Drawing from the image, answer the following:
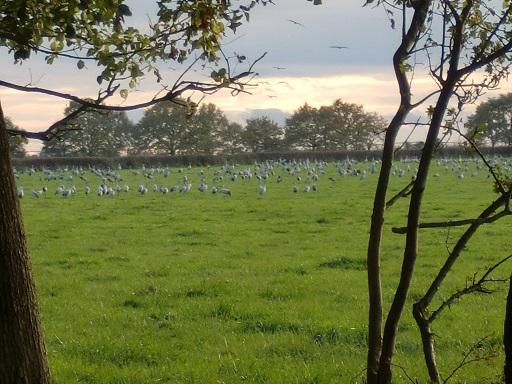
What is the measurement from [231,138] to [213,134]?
2611 millimetres

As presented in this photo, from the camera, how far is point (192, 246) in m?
16.0

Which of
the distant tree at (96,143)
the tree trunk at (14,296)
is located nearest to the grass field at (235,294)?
the tree trunk at (14,296)

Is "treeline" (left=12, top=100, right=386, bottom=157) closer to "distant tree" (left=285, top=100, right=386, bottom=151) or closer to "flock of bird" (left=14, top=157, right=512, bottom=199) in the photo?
"distant tree" (left=285, top=100, right=386, bottom=151)

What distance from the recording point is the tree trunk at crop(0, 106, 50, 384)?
405 cm

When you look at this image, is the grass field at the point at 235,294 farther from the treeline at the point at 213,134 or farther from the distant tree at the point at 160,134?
the distant tree at the point at 160,134

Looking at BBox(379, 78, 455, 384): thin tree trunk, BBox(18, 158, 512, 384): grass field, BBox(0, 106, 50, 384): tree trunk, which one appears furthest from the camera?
BBox(18, 158, 512, 384): grass field

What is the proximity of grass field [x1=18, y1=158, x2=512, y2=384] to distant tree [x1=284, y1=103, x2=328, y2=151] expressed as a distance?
64.5m

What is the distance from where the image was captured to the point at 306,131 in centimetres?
8844

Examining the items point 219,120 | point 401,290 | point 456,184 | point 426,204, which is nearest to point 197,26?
A: point 401,290

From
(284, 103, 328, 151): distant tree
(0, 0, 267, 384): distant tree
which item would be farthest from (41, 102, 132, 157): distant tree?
(0, 0, 267, 384): distant tree

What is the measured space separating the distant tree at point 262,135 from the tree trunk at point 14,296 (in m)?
80.4

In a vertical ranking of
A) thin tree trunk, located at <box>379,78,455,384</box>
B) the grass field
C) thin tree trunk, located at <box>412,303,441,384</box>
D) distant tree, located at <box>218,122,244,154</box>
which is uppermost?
distant tree, located at <box>218,122,244,154</box>

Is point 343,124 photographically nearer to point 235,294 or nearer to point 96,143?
point 96,143

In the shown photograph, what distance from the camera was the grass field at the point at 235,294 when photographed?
7043 mm
